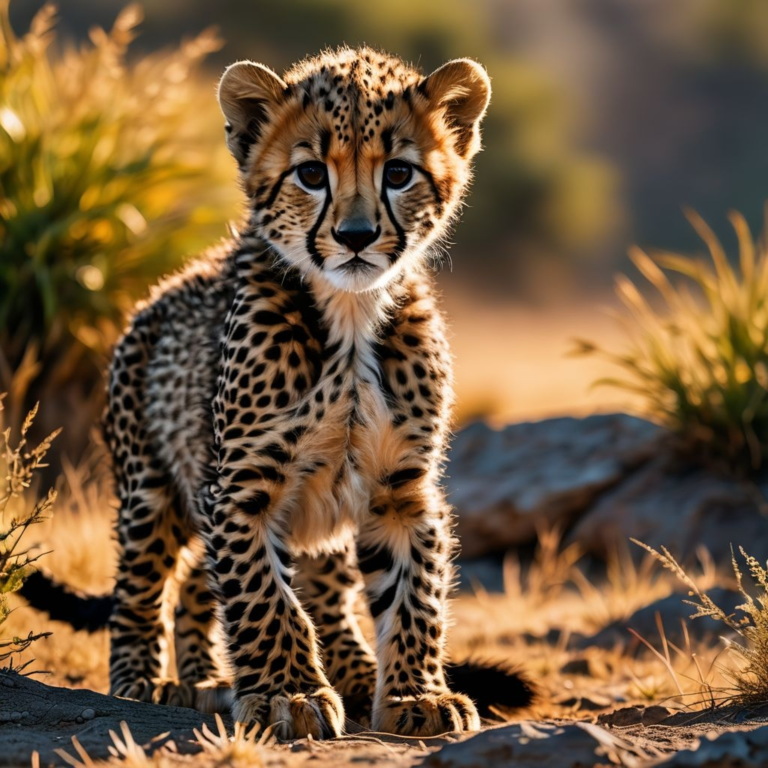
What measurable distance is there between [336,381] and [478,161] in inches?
833

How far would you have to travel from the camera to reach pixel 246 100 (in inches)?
152

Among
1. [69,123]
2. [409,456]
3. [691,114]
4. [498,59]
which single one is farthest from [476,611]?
[691,114]

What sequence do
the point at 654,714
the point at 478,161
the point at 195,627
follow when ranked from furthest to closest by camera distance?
the point at 478,161 → the point at 195,627 → the point at 654,714

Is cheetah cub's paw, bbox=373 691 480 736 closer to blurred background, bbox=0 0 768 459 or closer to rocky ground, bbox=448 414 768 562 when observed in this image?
rocky ground, bbox=448 414 768 562

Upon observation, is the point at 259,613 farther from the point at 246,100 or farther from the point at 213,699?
the point at 246,100

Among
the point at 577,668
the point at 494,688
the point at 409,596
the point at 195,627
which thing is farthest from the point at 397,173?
the point at 577,668

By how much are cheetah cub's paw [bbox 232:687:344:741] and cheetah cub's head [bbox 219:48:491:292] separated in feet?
3.59

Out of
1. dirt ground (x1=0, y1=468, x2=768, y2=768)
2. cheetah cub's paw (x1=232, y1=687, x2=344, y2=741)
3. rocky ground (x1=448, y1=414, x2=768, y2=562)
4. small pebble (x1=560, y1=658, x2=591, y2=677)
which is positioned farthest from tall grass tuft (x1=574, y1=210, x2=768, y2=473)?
cheetah cub's paw (x1=232, y1=687, x2=344, y2=741)

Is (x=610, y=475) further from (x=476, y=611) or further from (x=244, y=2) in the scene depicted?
(x=244, y=2)

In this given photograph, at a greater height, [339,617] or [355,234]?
[355,234]

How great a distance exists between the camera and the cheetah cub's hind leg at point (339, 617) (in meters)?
4.46

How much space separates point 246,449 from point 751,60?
32071 mm

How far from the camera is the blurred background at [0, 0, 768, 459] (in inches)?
301

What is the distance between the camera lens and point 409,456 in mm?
3721
